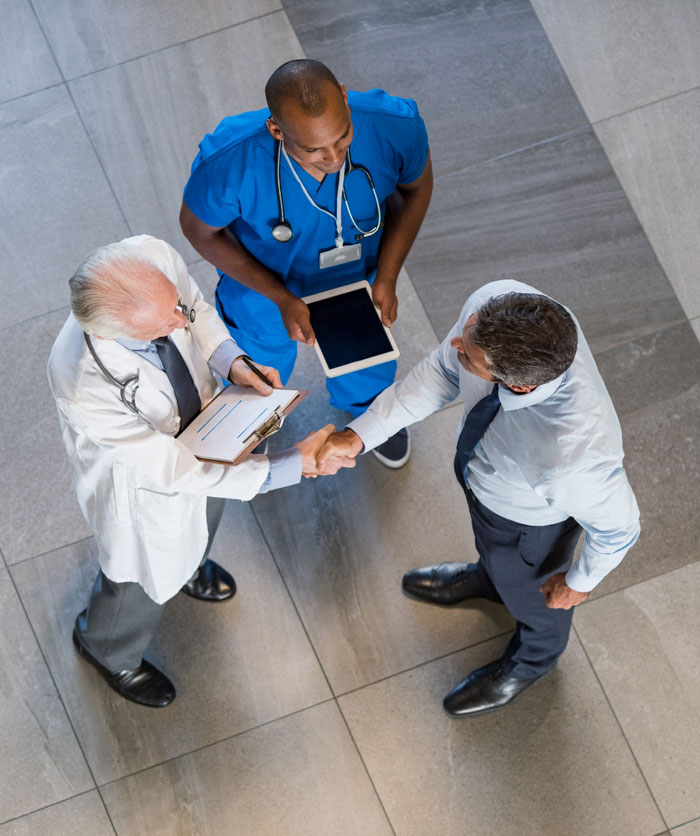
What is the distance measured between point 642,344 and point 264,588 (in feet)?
5.31

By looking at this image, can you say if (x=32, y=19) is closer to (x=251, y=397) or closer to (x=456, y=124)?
(x=456, y=124)

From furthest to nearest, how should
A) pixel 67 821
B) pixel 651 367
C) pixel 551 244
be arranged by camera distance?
pixel 551 244 → pixel 651 367 → pixel 67 821

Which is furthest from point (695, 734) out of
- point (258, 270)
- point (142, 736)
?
point (258, 270)

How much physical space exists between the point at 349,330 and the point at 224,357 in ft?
1.15

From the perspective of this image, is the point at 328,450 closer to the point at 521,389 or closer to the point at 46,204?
the point at 521,389

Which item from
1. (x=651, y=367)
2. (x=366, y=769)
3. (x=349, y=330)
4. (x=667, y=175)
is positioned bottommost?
(x=366, y=769)

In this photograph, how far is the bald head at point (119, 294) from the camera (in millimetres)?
1669

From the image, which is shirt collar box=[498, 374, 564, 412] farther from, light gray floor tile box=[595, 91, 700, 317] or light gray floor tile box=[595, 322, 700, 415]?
light gray floor tile box=[595, 91, 700, 317]

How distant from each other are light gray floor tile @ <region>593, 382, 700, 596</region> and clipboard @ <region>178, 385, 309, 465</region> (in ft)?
4.40

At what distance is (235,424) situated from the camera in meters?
2.03

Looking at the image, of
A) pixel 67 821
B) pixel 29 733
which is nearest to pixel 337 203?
pixel 29 733

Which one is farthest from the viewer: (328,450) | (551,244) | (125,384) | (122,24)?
(122,24)

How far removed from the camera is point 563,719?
2.61m

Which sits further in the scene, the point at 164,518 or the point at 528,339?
the point at 164,518
